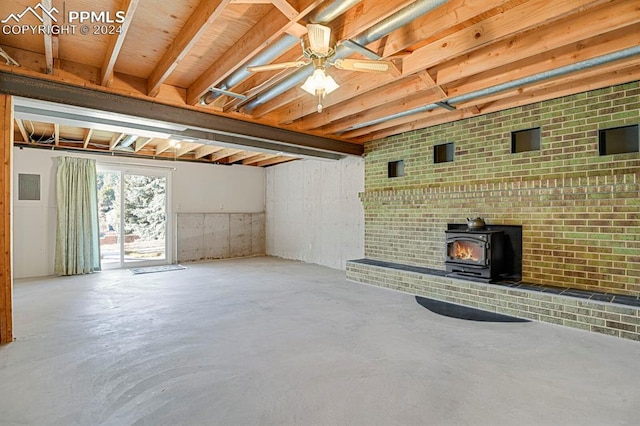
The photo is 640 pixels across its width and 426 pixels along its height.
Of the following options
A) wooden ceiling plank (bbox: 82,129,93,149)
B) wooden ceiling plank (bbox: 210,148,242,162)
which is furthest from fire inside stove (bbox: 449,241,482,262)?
wooden ceiling plank (bbox: 82,129,93,149)

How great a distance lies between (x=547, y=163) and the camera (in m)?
4.14

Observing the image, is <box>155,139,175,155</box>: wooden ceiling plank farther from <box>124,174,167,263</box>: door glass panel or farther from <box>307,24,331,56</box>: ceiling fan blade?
<box>307,24,331,56</box>: ceiling fan blade

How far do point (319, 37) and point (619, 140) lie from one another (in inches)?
145

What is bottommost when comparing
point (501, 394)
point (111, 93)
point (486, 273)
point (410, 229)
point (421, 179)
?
point (501, 394)

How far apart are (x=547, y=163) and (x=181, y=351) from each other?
4.64 m

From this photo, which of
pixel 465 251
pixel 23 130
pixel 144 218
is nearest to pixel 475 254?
pixel 465 251

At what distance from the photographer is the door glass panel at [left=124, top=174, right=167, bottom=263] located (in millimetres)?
7324

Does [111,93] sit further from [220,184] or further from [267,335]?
[220,184]

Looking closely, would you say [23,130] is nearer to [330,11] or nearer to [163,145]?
[163,145]

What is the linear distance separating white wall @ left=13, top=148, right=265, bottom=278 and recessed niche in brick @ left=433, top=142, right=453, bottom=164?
5543 mm

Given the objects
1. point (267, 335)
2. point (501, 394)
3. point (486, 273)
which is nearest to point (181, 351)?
point (267, 335)

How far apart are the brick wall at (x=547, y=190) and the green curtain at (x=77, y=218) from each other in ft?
20.0

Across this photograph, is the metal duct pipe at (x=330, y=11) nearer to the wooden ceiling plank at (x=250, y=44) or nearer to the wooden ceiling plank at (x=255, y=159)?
the wooden ceiling plank at (x=250, y=44)

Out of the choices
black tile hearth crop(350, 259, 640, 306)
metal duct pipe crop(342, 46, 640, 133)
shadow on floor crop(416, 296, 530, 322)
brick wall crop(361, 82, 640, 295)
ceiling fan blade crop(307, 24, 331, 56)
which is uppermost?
metal duct pipe crop(342, 46, 640, 133)
